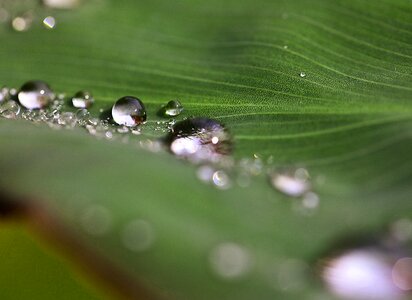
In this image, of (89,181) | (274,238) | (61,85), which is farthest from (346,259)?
(61,85)

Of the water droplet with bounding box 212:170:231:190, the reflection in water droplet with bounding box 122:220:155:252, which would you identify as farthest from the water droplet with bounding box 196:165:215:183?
the reflection in water droplet with bounding box 122:220:155:252

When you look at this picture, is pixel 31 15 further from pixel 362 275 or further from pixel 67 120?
pixel 362 275

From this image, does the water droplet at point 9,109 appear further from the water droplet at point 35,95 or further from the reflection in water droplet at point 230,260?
the reflection in water droplet at point 230,260

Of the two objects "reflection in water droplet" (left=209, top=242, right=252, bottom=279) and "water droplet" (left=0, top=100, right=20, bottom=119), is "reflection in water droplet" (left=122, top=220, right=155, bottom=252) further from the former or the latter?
"water droplet" (left=0, top=100, right=20, bottom=119)

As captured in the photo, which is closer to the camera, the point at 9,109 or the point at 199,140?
the point at 199,140

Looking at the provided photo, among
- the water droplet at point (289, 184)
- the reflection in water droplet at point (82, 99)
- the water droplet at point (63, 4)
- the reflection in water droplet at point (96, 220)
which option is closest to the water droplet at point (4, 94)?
the reflection in water droplet at point (82, 99)

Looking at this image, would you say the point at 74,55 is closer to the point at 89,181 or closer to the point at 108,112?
the point at 108,112

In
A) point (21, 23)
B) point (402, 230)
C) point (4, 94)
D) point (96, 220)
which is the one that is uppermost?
point (21, 23)

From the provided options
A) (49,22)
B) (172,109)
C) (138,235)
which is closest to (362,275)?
(138,235)
